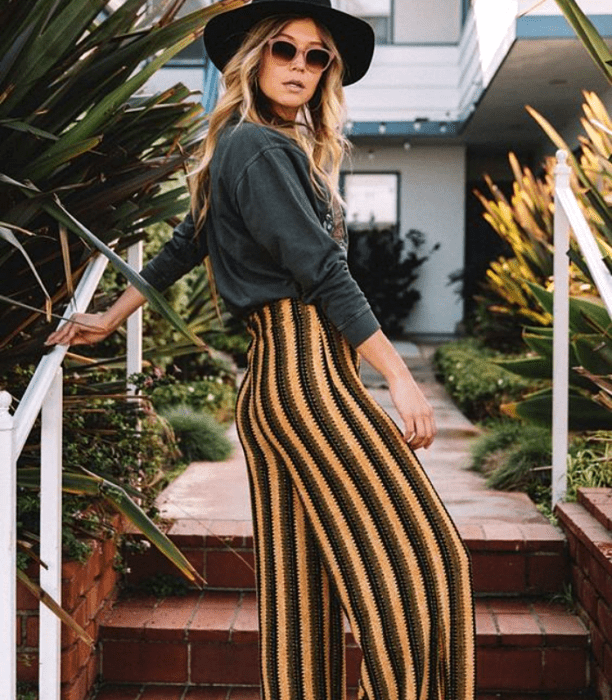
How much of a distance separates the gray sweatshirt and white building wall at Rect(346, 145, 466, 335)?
35.7 feet

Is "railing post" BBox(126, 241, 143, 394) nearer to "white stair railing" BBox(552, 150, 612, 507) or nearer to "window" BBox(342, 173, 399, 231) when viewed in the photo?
"white stair railing" BBox(552, 150, 612, 507)

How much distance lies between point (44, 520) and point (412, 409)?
0.88 meters

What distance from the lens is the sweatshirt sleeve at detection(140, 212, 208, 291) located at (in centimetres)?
221

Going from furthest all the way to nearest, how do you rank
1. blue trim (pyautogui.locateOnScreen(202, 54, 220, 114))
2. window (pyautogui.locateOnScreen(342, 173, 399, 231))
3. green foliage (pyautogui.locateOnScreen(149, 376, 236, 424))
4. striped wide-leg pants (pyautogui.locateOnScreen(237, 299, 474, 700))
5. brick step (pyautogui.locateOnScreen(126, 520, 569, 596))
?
1. window (pyautogui.locateOnScreen(342, 173, 399, 231))
2. green foliage (pyautogui.locateOnScreen(149, 376, 236, 424))
3. blue trim (pyautogui.locateOnScreen(202, 54, 220, 114))
4. brick step (pyautogui.locateOnScreen(126, 520, 569, 596))
5. striped wide-leg pants (pyautogui.locateOnScreen(237, 299, 474, 700))

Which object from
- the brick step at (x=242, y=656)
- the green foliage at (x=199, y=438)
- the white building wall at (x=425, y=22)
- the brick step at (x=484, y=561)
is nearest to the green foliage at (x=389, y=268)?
the white building wall at (x=425, y=22)

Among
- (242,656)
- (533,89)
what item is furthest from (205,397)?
(533,89)

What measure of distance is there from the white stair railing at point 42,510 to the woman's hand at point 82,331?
0.13 feet

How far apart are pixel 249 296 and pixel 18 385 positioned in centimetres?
115

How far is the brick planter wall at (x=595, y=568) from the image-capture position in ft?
9.02

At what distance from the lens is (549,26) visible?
7.92m

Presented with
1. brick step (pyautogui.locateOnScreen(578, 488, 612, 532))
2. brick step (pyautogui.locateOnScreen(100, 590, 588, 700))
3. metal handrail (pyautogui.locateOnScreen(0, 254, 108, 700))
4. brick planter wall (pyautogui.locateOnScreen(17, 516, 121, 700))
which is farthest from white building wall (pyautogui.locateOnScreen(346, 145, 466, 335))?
metal handrail (pyautogui.locateOnScreen(0, 254, 108, 700))

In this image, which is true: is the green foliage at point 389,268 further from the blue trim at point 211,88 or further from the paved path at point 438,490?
the blue trim at point 211,88

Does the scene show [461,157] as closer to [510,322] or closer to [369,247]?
[369,247]

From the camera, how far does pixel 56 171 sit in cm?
260
